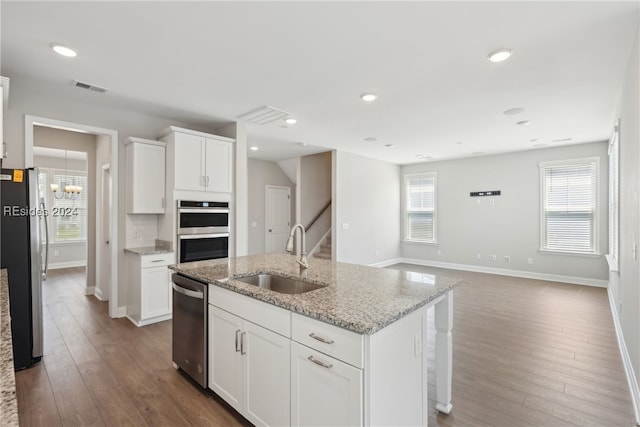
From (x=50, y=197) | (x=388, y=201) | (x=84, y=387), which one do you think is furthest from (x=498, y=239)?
(x=50, y=197)

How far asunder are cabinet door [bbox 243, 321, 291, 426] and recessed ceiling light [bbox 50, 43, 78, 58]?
101 inches

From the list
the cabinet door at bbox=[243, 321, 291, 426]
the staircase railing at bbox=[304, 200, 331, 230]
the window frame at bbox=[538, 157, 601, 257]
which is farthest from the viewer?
the staircase railing at bbox=[304, 200, 331, 230]

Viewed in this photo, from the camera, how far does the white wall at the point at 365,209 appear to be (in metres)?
6.79

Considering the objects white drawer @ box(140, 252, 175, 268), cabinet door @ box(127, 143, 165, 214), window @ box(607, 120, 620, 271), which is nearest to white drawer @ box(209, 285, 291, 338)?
white drawer @ box(140, 252, 175, 268)

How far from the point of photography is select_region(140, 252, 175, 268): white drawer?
379cm

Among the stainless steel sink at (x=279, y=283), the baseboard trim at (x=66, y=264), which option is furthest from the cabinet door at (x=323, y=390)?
the baseboard trim at (x=66, y=264)

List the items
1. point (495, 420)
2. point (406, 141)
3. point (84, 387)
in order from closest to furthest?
point (495, 420)
point (84, 387)
point (406, 141)

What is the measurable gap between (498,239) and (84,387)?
293 inches

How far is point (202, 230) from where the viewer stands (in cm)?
424

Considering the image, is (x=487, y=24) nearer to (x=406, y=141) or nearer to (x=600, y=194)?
(x=406, y=141)

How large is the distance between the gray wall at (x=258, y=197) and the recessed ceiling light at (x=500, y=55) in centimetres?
608

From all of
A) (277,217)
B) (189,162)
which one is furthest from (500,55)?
(277,217)

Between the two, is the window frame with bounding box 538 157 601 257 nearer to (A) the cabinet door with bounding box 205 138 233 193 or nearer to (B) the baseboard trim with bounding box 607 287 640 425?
(B) the baseboard trim with bounding box 607 287 640 425

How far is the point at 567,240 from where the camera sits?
6.24 metres
